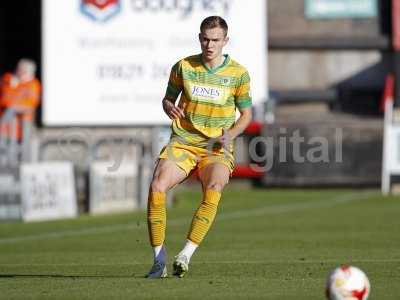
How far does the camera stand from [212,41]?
35.1ft

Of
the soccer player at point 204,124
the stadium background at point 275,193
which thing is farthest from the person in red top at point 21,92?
the soccer player at point 204,124

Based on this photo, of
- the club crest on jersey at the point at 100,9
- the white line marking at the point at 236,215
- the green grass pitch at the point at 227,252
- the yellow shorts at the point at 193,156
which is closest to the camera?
the green grass pitch at the point at 227,252

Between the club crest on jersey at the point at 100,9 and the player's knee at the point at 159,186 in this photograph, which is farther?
the club crest on jersey at the point at 100,9

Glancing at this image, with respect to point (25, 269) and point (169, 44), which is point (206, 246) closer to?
point (25, 269)

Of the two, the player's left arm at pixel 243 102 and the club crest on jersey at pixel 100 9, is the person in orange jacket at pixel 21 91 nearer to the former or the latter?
the club crest on jersey at pixel 100 9

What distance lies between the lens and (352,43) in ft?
90.6

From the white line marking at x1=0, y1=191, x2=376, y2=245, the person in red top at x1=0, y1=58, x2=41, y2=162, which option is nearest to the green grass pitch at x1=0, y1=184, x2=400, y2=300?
the white line marking at x1=0, y1=191, x2=376, y2=245

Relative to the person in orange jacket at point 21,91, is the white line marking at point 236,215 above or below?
below

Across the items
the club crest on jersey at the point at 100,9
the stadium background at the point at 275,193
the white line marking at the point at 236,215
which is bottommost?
the white line marking at the point at 236,215

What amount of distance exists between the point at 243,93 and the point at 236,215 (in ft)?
28.4

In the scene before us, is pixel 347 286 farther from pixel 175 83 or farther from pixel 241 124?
pixel 175 83

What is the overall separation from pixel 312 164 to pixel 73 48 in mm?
5086

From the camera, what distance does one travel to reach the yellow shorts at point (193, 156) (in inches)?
432

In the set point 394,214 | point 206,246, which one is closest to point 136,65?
point 394,214
